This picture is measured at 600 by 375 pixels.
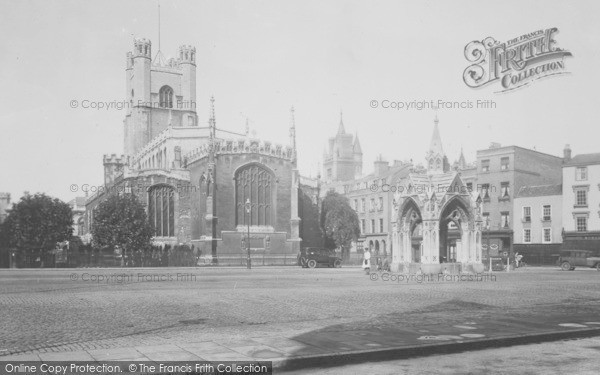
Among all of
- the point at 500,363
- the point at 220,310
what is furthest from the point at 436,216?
the point at 500,363

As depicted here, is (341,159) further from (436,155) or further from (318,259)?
(436,155)

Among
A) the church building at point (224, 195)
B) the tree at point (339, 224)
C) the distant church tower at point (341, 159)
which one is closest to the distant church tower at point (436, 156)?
the church building at point (224, 195)

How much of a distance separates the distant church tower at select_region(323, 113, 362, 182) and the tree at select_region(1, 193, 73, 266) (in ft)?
286

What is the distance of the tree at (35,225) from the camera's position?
180ft

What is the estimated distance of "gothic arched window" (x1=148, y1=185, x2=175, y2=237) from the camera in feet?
217

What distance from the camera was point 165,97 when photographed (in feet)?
311

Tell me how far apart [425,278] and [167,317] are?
61.6 ft

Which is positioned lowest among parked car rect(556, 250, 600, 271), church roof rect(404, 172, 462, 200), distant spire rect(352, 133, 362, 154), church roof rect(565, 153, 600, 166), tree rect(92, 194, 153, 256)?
parked car rect(556, 250, 600, 271)

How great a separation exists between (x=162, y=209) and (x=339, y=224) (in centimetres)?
2009

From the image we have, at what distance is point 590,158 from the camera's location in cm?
5656

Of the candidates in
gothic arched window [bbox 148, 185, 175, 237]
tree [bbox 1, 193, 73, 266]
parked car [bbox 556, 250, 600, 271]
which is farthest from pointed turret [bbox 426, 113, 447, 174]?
gothic arched window [bbox 148, 185, 175, 237]

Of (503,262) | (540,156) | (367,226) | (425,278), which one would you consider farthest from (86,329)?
(367,226)

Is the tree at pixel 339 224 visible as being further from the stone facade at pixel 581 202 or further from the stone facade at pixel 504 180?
the stone facade at pixel 581 202

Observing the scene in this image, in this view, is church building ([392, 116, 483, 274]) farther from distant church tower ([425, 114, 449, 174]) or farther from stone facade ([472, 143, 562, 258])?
stone facade ([472, 143, 562, 258])
